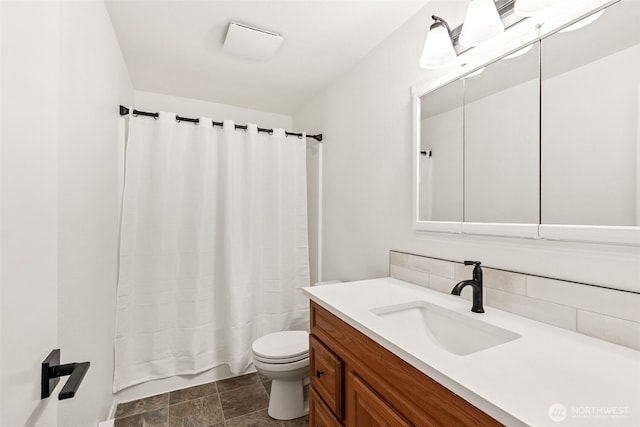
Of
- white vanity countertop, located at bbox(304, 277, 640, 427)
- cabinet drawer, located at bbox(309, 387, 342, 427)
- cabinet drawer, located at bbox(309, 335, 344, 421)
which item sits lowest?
cabinet drawer, located at bbox(309, 387, 342, 427)

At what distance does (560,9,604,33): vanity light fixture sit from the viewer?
3.05 ft

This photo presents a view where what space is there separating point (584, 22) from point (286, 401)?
2.26 meters

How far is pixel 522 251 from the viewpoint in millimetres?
1111

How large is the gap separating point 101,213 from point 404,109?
1711mm

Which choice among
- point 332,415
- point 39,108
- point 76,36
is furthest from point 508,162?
point 76,36

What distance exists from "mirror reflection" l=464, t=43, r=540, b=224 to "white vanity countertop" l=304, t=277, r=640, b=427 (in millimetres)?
420

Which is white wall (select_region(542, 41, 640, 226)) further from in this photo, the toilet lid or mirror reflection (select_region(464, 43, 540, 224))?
the toilet lid

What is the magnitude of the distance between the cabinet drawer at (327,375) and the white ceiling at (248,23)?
1.69 meters

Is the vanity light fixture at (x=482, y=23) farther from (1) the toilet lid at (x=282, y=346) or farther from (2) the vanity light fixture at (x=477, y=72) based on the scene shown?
(1) the toilet lid at (x=282, y=346)

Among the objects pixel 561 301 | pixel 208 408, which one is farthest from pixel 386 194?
pixel 208 408

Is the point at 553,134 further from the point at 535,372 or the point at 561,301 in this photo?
the point at 535,372

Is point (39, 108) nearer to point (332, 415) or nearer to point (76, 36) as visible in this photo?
point (76, 36)

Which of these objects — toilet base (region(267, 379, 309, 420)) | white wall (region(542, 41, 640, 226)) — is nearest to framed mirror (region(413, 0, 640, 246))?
white wall (region(542, 41, 640, 226))

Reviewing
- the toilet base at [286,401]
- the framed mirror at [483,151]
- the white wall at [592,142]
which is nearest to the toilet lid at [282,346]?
the toilet base at [286,401]
